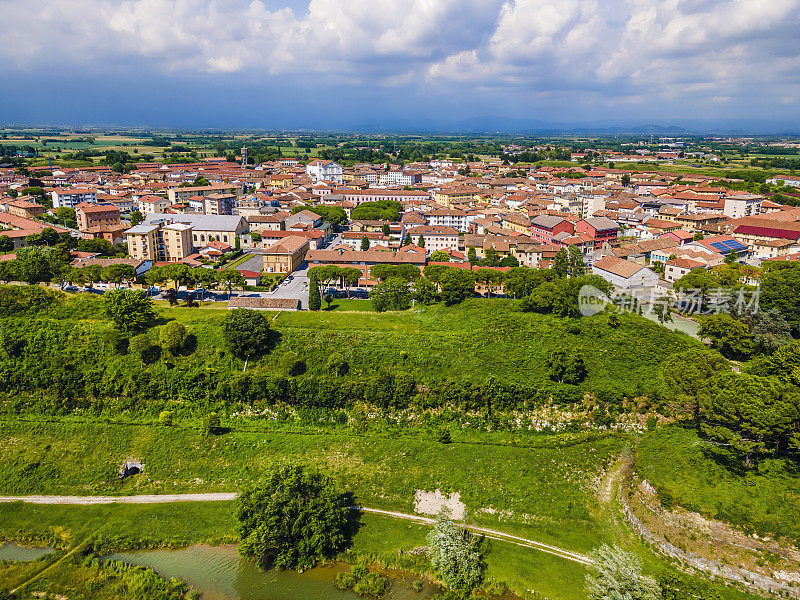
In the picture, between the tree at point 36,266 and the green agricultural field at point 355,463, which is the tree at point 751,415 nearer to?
the green agricultural field at point 355,463

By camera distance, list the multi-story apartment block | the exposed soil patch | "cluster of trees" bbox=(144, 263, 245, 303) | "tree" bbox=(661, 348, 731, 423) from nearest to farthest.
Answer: the exposed soil patch, "tree" bbox=(661, 348, 731, 423), "cluster of trees" bbox=(144, 263, 245, 303), the multi-story apartment block

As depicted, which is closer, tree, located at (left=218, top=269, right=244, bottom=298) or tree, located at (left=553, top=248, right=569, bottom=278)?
tree, located at (left=218, top=269, right=244, bottom=298)

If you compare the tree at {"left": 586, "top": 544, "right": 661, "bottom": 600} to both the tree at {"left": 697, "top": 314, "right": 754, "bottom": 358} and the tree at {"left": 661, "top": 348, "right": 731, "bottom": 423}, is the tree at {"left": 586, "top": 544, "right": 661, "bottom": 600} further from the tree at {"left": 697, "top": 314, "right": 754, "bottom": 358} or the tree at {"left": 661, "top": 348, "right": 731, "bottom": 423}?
the tree at {"left": 697, "top": 314, "right": 754, "bottom": 358}

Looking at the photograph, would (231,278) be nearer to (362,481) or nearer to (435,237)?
(362,481)

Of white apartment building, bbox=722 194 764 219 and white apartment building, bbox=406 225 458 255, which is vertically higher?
white apartment building, bbox=722 194 764 219

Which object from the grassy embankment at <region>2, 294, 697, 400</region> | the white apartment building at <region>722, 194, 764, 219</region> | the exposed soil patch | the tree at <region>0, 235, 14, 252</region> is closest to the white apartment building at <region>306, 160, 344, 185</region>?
the tree at <region>0, 235, 14, 252</region>

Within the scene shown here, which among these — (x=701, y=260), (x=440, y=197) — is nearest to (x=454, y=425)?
(x=701, y=260)

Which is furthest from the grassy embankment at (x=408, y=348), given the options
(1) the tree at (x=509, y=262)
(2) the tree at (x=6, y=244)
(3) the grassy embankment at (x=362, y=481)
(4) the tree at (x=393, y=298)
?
(2) the tree at (x=6, y=244)
